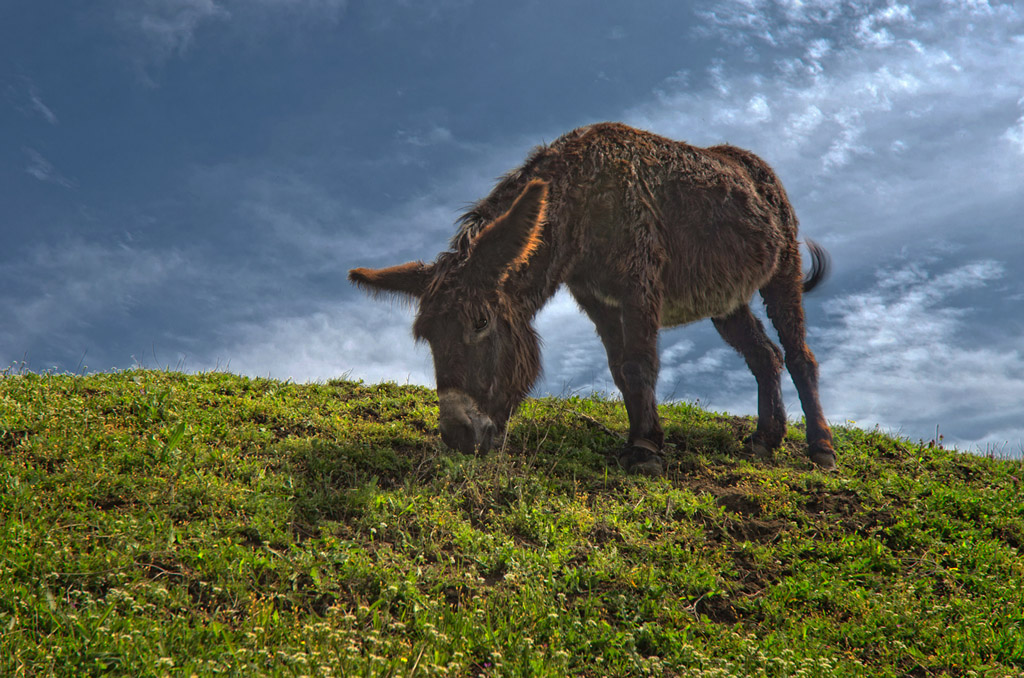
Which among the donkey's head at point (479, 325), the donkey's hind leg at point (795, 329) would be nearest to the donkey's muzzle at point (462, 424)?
the donkey's head at point (479, 325)

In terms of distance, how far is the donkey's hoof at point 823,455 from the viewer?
8734 millimetres

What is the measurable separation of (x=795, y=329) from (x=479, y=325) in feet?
17.7

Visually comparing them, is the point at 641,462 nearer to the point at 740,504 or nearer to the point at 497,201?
the point at 740,504

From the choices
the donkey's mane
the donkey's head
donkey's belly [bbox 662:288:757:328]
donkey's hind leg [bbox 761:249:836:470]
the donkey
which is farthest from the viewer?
donkey's hind leg [bbox 761:249:836:470]

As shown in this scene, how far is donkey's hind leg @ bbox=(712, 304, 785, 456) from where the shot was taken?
9.11 meters

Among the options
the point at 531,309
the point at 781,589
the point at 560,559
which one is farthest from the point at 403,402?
the point at 781,589

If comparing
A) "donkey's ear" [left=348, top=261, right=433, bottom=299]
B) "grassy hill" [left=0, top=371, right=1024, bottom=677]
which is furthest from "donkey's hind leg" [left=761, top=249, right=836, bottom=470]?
"donkey's ear" [left=348, top=261, right=433, bottom=299]

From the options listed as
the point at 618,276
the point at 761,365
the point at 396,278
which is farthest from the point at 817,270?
the point at 396,278

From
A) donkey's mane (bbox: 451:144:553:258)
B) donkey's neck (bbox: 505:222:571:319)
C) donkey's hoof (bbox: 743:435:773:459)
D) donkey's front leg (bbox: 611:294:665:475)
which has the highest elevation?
donkey's mane (bbox: 451:144:553:258)

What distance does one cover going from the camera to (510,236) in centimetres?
669

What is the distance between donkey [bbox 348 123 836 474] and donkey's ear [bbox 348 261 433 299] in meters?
0.01

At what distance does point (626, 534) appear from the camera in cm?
554

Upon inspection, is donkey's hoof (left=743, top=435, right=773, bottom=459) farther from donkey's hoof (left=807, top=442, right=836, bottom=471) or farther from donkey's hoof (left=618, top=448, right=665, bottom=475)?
donkey's hoof (left=618, top=448, right=665, bottom=475)

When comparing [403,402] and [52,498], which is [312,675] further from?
[403,402]
